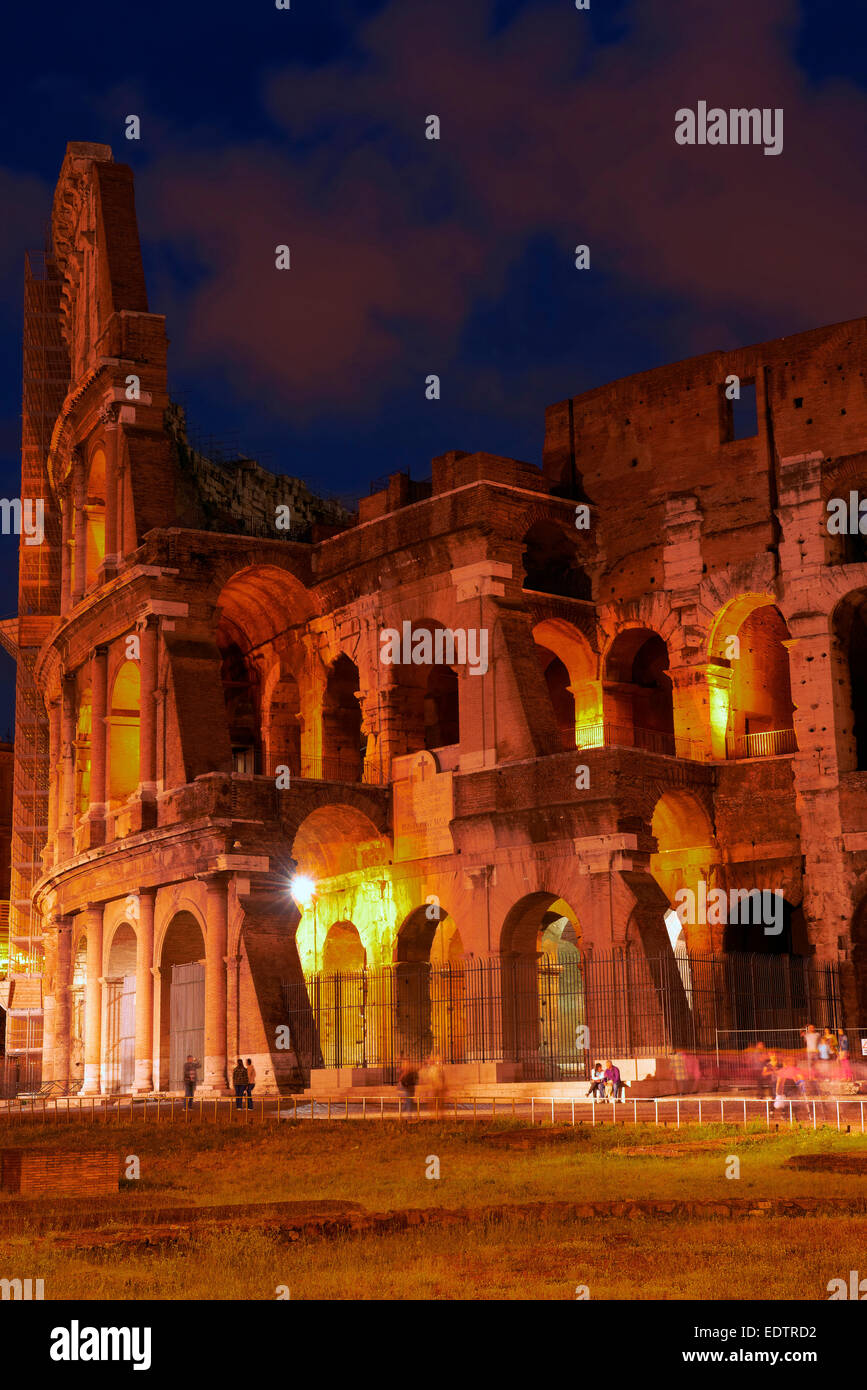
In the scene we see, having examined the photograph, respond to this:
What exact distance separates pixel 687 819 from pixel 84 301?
65.6 feet

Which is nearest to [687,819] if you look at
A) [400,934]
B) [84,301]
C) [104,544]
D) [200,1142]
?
[400,934]

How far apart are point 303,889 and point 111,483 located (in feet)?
30.9

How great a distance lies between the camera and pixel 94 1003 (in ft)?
114

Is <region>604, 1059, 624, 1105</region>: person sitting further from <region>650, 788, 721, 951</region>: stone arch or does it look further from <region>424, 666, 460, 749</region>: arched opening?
<region>424, 666, 460, 749</region>: arched opening

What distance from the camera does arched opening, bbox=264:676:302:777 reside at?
121 ft

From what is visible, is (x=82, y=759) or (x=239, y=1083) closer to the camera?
(x=239, y=1083)

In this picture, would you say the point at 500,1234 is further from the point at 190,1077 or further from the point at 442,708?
the point at 442,708

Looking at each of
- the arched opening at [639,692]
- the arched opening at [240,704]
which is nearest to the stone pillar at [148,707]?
the arched opening at [240,704]

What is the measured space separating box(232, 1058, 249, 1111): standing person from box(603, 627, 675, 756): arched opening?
10201mm

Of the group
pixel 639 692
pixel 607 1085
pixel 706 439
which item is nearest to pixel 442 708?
pixel 639 692

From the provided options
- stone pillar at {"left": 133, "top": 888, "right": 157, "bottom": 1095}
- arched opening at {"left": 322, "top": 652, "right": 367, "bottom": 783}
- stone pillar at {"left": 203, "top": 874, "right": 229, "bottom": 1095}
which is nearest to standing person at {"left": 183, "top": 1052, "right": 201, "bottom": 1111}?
stone pillar at {"left": 203, "top": 874, "right": 229, "bottom": 1095}
